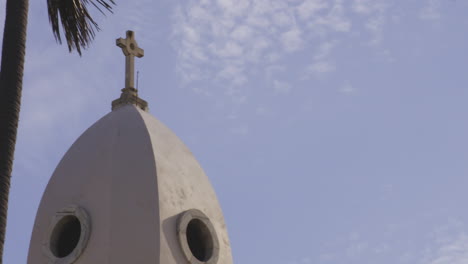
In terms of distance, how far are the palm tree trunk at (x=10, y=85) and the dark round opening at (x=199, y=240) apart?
19.6 ft

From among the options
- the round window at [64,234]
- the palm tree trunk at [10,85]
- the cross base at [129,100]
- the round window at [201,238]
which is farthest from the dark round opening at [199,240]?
the palm tree trunk at [10,85]

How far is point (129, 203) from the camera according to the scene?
1596cm

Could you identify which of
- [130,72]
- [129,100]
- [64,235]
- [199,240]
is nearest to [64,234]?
[64,235]

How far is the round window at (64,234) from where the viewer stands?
1616 cm

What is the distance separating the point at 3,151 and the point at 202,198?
22.6 ft

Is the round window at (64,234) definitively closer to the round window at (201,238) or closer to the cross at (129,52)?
the round window at (201,238)

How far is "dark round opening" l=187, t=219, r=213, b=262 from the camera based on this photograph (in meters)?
16.7

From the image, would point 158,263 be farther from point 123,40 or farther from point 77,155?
point 123,40

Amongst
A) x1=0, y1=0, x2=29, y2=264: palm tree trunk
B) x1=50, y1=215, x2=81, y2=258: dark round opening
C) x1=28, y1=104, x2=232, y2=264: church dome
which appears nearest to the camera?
x1=0, y1=0, x2=29, y2=264: palm tree trunk

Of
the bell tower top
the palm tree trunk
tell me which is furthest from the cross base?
the palm tree trunk

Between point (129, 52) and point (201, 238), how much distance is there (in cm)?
469

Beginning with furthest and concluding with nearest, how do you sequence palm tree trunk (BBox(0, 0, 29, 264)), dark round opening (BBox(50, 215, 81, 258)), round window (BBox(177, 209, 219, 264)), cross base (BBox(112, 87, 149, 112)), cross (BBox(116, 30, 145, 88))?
cross (BBox(116, 30, 145, 88))
cross base (BBox(112, 87, 149, 112))
round window (BBox(177, 209, 219, 264))
dark round opening (BBox(50, 215, 81, 258))
palm tree trunk (BBox(0, 0, 29, 264))

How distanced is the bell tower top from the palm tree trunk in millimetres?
6460

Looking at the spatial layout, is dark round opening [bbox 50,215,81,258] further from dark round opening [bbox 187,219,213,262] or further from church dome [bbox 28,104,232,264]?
dark round opening [bbox 187,219,213,262]
